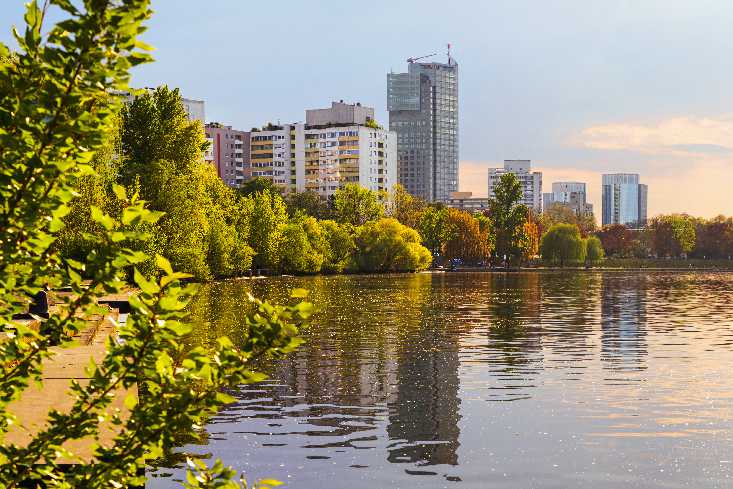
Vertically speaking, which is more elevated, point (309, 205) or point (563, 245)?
point (309, 205)

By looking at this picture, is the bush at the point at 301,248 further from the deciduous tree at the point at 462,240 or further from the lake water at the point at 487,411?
the lake water at the point at 487,411

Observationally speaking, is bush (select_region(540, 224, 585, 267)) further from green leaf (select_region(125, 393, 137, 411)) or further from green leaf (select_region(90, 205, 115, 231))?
green leaf (select_region(90, 205, 115, 231))

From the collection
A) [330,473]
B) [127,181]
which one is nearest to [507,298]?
[127,181]

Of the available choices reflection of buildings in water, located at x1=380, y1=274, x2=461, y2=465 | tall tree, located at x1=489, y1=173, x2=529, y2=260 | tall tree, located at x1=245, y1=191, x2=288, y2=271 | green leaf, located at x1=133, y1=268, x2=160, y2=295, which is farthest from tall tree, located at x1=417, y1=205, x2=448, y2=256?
green leaf, located at x1=133, y1=268, x2=160, y2=295

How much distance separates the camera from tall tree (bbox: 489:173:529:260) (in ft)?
570

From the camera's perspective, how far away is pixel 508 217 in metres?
174

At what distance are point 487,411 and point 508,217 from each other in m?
154

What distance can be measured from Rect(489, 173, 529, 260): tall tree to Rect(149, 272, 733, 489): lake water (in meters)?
131

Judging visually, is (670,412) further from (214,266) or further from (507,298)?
(214,266)

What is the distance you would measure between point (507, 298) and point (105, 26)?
6836cm

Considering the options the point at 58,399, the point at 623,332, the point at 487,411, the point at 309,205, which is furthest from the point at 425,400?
the point at 309,205

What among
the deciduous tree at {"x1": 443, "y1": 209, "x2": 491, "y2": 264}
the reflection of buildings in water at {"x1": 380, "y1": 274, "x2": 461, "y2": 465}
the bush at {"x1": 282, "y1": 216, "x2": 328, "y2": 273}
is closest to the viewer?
the reflection of buildings in water at {"x1": 380, "y1": 274, "x2": 461, "y2": 465}

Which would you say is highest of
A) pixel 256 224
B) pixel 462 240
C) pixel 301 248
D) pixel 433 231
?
pixel 433 231

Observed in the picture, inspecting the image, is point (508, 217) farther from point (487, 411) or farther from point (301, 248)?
point (487, 411)
